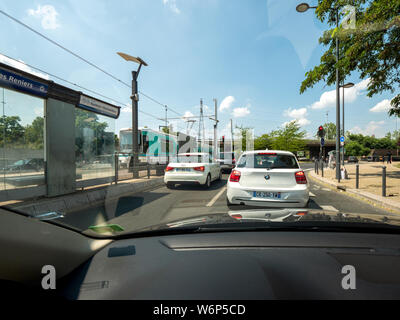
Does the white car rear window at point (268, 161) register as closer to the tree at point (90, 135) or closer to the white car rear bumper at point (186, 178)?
the white car rear bumper at point (186, 178)

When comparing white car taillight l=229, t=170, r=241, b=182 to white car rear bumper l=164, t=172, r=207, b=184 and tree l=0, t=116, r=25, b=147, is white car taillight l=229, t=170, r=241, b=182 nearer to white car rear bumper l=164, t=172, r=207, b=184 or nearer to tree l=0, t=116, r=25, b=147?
white car rear bumper l=164, t=172, r=207, b=184

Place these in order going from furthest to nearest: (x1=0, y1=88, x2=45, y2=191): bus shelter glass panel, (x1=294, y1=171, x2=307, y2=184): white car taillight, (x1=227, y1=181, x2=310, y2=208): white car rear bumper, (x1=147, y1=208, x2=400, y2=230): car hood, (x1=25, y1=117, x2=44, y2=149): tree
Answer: (x1=25, y1=117, x2=44, y2=149): tree → (x1=0, y1=88, x2=45, y2=191): bus shelter glass panel → (x1=294, y1=171, x2=307, y2=184): white car taillight → (x1=227, y1=181, x2=310, y2=208): white car rear bumper → (x1=147, y1=208, x2=400, y2=230): car hood

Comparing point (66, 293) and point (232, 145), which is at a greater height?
point (232, 145)

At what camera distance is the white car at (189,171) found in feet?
32.7

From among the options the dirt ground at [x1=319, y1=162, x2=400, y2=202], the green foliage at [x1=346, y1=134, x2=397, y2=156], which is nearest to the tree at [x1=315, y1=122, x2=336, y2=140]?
the green foliage at [x1=346, y1=134, x2=397, y2=156]

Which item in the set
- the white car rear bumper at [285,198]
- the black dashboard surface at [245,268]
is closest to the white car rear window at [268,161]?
the white car rear bumper at [285,198]

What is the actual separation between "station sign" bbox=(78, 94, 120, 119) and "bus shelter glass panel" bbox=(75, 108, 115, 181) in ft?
0.68

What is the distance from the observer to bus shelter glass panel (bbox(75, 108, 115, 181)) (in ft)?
26.9

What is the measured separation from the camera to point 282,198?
5.19 metres

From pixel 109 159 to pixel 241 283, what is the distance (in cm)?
983

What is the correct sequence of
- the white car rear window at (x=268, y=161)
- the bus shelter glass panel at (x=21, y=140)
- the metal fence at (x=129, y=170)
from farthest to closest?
the metal fence at (x=129, y=170), the bus shelter glass panel at (x=21, y=140), the white car rear window at (x=268, y=161)

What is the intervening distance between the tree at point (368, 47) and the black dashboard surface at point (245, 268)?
1074cm
